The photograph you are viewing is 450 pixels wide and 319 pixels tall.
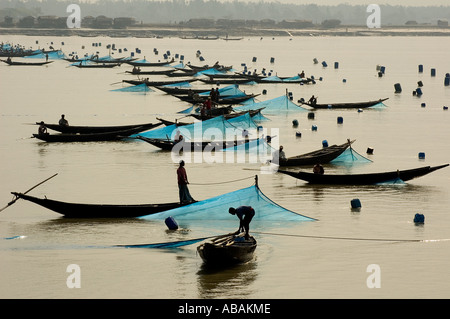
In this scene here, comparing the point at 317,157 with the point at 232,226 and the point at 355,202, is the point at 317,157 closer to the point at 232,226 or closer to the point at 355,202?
the point at 355,202

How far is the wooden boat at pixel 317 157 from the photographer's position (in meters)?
35.3

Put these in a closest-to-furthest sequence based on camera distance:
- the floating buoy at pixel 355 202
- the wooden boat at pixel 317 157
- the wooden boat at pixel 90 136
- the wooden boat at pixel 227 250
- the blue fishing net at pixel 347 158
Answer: the wooden boat at pixel 227 250
the floating buoy at pixel 355 202
the wooden boat at pixel 317 157
the blue fishing net at pixel 347 158
the wooden boat at pixel 90 136

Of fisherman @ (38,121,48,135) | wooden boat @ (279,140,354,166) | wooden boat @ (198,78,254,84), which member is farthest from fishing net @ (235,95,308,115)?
wooden boat @ (198,78,254,84)

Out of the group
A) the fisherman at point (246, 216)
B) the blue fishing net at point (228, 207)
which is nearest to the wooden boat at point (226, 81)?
the blue fishing net at point (228, 207)

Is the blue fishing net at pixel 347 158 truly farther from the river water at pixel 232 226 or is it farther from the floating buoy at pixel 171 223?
the floating buoy at pixel 171 223

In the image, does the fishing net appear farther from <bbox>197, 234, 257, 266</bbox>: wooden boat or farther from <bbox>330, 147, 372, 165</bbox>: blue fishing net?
<bbox>197, 234, 257, 266</bbox>: wooden boat

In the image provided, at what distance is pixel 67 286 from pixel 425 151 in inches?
983

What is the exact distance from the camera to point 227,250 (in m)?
21.7

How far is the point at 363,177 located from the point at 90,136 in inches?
631

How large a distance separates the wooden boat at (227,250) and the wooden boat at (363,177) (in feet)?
31.8

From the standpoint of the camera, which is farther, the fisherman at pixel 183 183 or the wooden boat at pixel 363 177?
the wooden boat at pixel 363 177
